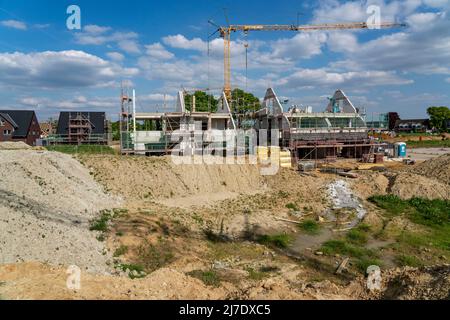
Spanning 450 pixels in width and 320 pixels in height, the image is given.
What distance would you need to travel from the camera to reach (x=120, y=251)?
1091 centimetres

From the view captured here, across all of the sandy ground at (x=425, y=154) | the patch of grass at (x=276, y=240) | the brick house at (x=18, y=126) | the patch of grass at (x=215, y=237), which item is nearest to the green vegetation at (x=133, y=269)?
the patch of grass at (x=215, y=237)

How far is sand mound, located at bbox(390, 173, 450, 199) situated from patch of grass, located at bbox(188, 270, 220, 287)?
1440 centimetres

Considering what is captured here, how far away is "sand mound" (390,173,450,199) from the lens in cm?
1888

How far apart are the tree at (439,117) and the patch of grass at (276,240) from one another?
94.2 metres

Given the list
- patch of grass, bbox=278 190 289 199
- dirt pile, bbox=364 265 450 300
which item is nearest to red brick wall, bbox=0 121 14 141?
patch of grass, bbox=278 190 289 199

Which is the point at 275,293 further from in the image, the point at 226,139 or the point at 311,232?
the point at 226,139

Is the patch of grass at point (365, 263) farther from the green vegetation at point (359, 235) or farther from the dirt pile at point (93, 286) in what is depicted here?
the dirt pile at point (93, 286)

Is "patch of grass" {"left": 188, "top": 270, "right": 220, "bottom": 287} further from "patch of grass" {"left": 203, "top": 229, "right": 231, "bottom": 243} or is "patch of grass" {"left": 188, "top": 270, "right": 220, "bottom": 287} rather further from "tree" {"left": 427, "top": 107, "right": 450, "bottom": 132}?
"tree" {"left": 427, "top": 107, "right": 450, "bottom": 132}

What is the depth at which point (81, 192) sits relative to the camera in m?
15.4

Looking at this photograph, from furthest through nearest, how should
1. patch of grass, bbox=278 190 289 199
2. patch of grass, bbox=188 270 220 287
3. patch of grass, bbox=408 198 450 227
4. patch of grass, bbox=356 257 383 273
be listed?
1. patch of grass, bbox=278 190 289 199
2. patch of grass, bbox=408 198 450 227
3. patch of grass, bbox=356 257 383 273
4. patch of grass, bbox=188 270 220 287

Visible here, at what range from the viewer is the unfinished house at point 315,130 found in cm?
3203

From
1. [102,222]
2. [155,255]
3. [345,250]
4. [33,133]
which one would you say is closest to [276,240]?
[345,250]

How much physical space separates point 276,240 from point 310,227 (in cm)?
261

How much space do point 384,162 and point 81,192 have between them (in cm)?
2904
